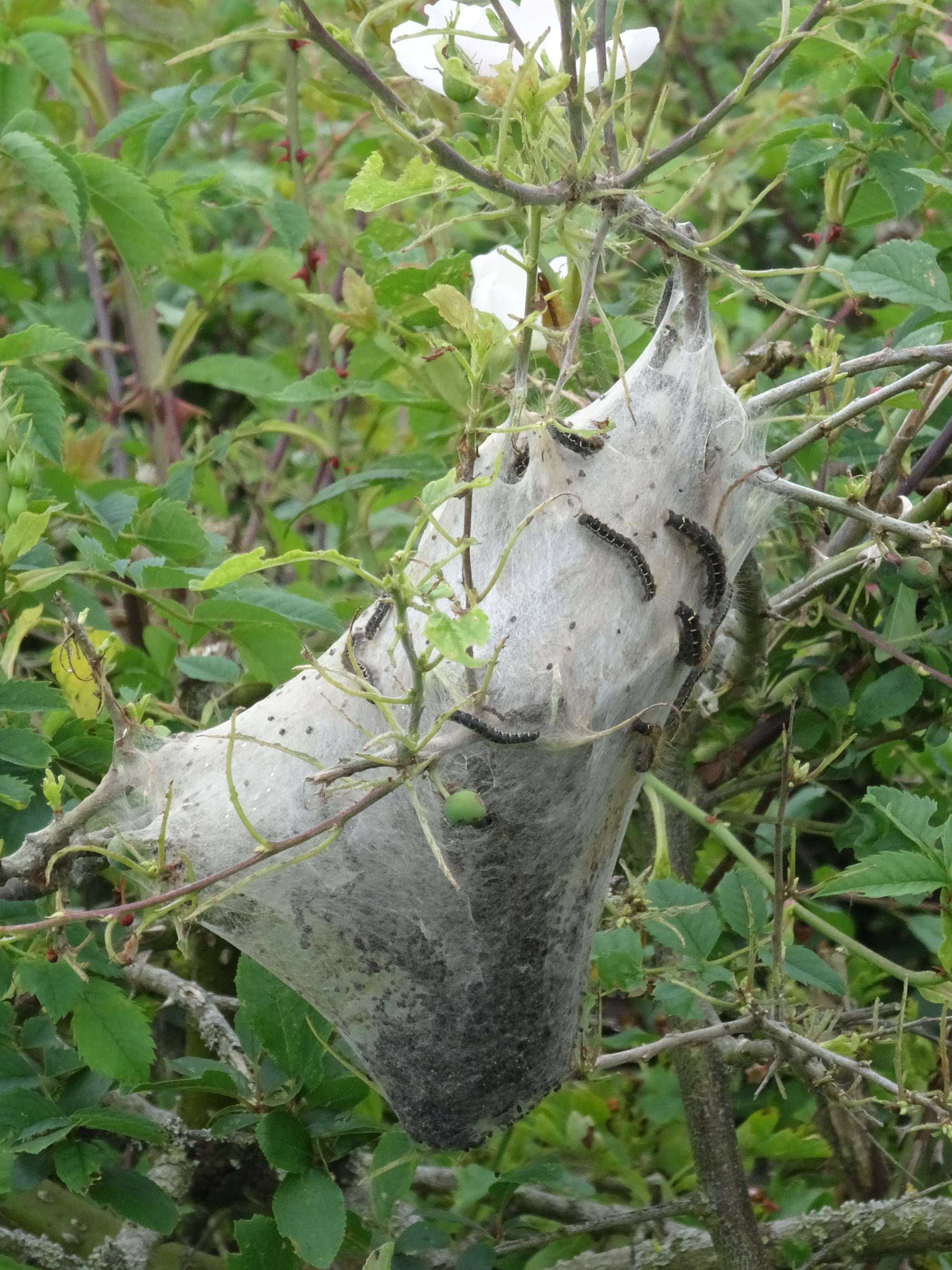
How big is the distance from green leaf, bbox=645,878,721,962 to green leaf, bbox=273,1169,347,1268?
1.79 feet

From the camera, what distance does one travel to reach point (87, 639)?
1402mm

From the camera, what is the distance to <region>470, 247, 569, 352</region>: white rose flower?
1720 mm

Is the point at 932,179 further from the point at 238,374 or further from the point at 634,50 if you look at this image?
the point at 238,374

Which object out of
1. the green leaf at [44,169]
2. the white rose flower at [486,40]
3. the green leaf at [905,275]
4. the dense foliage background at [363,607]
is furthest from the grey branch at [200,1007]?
the green leaf at [905,275]

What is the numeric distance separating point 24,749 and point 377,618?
1.69ft

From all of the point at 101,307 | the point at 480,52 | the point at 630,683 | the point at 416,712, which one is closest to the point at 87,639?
the point at 416,712

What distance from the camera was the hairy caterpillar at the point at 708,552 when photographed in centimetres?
143

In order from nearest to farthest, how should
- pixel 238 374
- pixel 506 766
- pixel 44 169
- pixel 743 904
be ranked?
pixel 506 766 → pixel 743 904 → pixel 44 169 → pixel 238 374

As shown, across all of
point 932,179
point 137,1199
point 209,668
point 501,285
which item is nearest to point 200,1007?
point 137,1199

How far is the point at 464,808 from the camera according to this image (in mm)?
1256

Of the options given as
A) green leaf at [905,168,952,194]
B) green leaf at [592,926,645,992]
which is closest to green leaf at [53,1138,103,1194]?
green leaf at [592,926,645,992]

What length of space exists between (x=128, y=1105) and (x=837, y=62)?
2159 mm

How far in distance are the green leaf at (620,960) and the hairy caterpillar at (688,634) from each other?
460 millimetres

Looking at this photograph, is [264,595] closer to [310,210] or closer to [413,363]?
[413,363]
